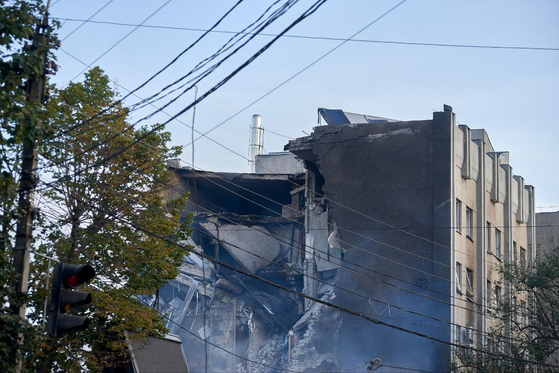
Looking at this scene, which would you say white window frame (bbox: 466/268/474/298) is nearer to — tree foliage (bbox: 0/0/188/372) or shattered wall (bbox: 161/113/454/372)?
shattered wall (bbox: 161/113/454/372)

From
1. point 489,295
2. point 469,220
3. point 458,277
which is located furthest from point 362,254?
point 489,295

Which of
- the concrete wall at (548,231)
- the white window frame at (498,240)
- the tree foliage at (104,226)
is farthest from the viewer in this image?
the concrete wall at (548,231)

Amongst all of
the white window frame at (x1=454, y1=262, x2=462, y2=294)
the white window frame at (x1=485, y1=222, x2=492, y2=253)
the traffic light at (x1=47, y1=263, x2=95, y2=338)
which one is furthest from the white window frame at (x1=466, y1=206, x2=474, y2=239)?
the traffic light at (x1=47, y1=263, x2=95, y2=338)

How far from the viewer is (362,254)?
3033cm

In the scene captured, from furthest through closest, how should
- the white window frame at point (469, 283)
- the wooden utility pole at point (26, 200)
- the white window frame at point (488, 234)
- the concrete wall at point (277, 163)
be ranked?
the concrete wall at point (277, 163), the white window frame at point (488, 234), the white window frame at point (469, 283), the wooden utility pole at point (26, 200)

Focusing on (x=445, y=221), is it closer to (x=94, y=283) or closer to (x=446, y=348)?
(x=446, y=348)

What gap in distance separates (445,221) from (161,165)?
14.2 metres

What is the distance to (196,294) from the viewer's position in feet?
117

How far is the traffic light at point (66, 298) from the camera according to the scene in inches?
342

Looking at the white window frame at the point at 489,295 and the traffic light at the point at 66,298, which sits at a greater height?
the white window frame at the point at 489,295

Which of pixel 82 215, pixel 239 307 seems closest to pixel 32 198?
pixel 82 215

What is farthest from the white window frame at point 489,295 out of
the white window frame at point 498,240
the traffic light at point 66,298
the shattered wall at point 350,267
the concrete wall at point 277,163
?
the traffic light at point 66,298

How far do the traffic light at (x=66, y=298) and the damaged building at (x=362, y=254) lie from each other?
1649cm

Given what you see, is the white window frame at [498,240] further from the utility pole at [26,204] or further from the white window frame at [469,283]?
the utility pole at [26,204]
